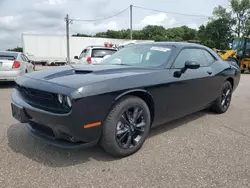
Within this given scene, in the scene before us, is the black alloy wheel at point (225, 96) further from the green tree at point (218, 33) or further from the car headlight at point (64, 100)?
the green tree at point (218, 33)

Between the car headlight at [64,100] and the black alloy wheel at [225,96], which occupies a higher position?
the car headlight at [64,100]

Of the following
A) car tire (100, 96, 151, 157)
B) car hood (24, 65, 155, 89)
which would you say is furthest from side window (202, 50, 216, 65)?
car tire (100, 96, 151, 157)

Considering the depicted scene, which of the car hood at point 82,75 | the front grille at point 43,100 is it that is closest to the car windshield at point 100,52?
the car hood at point 82,75

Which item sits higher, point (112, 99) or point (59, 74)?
point (59, 74)

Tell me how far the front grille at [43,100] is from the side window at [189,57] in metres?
1.79

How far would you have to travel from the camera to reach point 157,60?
11.5ft

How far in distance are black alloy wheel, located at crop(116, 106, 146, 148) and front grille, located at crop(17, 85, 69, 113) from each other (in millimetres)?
708

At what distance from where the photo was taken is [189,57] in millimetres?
3895

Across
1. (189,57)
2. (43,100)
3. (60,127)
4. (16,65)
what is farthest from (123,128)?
(16,65)

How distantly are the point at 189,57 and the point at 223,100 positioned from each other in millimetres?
1545

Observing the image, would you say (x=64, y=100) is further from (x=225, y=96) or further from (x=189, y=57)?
(x=225, y=96)

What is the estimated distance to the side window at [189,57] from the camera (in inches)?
140

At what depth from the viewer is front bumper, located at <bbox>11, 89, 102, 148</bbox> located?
2.36 m

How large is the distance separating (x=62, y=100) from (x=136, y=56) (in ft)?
5.76
